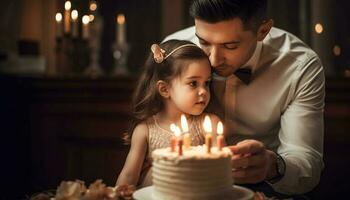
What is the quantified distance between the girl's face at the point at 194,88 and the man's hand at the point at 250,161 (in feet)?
0.91

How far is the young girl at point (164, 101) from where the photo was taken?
1.80m

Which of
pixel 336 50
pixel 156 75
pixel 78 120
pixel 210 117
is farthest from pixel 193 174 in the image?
pixel 336 50

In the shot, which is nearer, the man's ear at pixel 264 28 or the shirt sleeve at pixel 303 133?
the shirt sleeve at pixel 303 133

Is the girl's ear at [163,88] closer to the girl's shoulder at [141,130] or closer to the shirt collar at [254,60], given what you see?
the girl's shoulder at [141,130]

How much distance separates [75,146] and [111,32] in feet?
4.41

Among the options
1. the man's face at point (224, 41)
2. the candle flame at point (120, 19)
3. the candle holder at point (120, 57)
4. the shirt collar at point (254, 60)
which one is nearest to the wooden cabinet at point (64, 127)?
the candle holder at point (120, 57)

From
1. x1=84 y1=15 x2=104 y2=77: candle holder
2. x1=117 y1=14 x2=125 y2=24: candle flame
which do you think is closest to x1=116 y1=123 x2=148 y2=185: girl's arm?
x1=84 y1=15 x2=104 y2=77: candle holder

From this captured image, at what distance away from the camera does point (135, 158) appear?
5.86 feet

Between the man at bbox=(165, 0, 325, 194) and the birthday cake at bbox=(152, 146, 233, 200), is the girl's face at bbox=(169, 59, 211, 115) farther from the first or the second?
the birthday cake at bbox=(152, 146, 233, 200)

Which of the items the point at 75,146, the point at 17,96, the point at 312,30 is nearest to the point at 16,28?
the point at 17,96

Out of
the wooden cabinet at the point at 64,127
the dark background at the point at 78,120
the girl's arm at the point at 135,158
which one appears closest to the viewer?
the girl's arm at the point at 135,158

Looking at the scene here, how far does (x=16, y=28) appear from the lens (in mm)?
4117

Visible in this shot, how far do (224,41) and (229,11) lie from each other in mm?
104

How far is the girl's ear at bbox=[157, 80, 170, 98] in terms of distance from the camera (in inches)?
76.3
